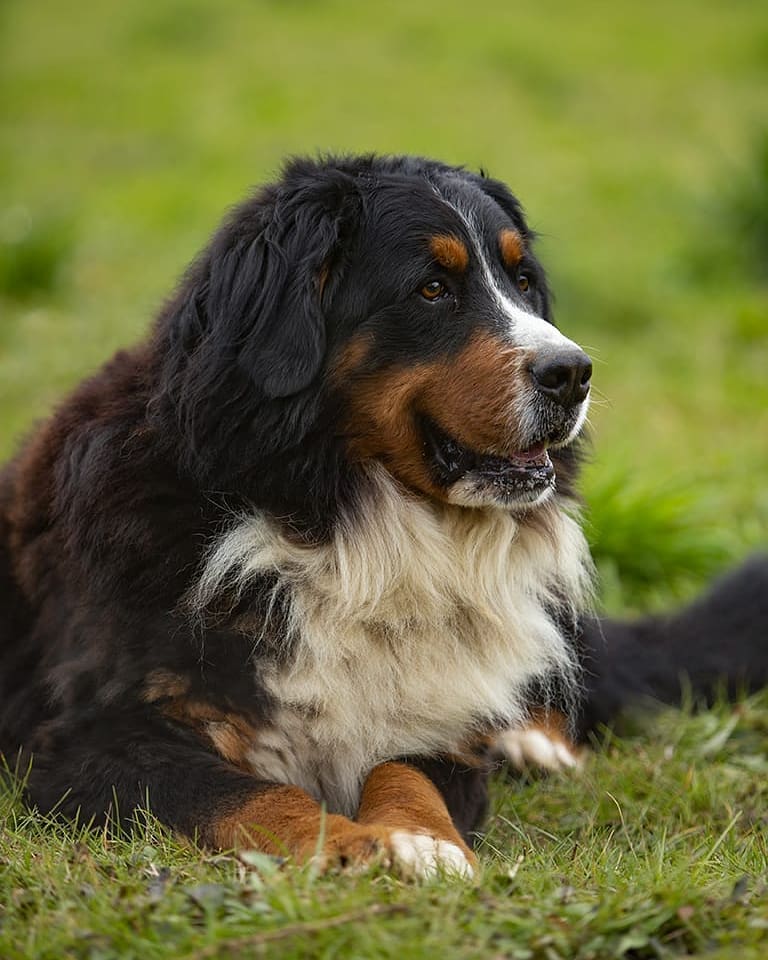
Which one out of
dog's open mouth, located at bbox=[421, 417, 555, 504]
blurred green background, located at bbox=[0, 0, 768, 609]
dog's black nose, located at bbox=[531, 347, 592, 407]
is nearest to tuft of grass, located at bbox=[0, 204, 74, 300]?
blurred green background, located at bbox=[0, 0, 768, 609]

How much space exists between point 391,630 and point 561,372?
0.82 metres

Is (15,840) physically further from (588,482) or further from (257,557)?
(588,482)

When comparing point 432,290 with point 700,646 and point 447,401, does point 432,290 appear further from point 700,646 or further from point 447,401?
point 700,646

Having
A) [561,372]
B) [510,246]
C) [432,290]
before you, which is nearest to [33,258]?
[510,246]

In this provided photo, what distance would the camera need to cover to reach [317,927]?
2.44 meters

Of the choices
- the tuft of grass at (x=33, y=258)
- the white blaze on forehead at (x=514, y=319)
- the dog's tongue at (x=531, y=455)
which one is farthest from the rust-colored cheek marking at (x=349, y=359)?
the tuft of grass at (x=33, y=258)

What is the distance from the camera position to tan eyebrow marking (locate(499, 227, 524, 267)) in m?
3.80

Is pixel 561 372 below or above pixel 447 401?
above

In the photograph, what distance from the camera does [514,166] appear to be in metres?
14.3

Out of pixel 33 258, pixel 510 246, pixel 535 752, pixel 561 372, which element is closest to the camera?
pixel 561 372

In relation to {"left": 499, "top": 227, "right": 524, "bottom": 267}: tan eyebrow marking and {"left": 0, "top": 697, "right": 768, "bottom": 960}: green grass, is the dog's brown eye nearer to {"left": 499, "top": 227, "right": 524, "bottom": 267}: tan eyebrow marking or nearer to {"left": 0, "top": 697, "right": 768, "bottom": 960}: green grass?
{"left": 499, "top": 227, "right": 524, "bottom": 267}: tan eyebrow marking

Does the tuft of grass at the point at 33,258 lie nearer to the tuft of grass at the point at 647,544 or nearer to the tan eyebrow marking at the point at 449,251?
the tuft of grass at the point at 647,544

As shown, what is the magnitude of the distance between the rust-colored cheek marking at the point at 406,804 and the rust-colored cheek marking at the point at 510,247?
1.41m

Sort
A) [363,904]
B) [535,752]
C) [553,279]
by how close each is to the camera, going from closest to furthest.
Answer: [363,904], [535,752], [553,279]
